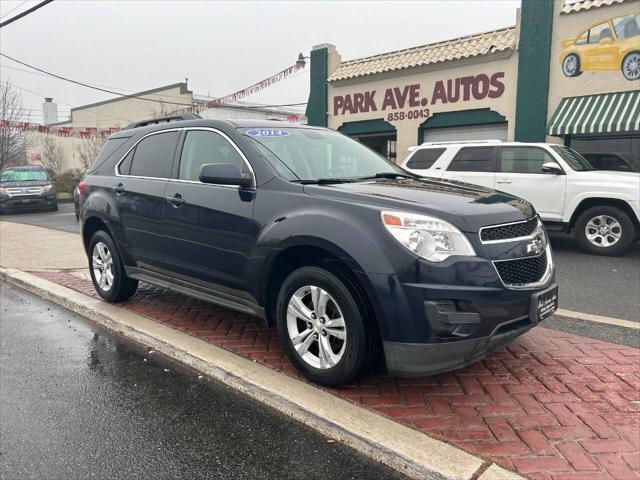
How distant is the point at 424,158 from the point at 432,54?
6.86 m

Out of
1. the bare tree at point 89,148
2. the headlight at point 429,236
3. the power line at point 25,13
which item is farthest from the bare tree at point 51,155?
the headlight at point 429,236

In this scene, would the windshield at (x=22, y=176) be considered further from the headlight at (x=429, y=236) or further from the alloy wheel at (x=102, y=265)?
the headlight at (x=429, y=236)

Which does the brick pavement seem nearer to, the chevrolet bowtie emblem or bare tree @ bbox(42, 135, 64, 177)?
the chevrolet bowtie emblem

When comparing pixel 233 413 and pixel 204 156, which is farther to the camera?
pixel 204 156

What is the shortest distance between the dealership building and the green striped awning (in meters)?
0.02

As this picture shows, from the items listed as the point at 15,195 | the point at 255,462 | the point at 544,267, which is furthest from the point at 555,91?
the point at 15,195

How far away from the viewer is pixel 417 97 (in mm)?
15938

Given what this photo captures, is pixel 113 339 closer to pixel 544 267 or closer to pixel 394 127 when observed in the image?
pixel 544 267

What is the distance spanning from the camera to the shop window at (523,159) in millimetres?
9141

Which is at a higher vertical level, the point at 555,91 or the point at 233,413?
the point at 555,91

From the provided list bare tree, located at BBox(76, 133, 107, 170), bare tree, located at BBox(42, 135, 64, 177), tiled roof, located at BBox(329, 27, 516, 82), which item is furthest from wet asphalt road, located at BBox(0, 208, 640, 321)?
bare tree, located at BBox(42, 135, 64, 177)

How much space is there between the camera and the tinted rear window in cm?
1012

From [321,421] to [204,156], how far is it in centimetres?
247

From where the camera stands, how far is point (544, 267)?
3447 mm
